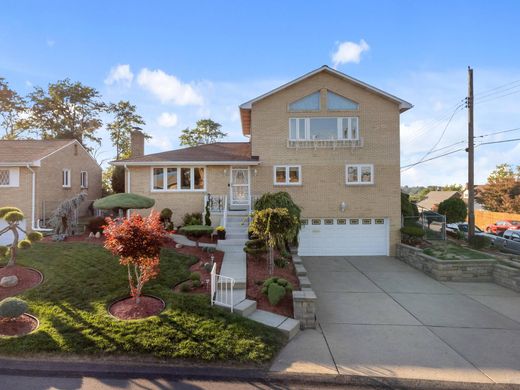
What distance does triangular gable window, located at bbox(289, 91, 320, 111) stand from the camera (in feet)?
49.5

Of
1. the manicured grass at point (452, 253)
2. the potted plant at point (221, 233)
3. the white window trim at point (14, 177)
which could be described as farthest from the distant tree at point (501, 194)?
the white window trim at point (14, 177)

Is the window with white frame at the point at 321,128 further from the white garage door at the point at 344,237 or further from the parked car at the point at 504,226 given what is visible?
the parked car at the point at 504,226

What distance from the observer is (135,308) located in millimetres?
6547

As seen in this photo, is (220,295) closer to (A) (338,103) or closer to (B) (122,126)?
(A) (338,103)

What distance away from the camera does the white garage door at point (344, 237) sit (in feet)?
48.7

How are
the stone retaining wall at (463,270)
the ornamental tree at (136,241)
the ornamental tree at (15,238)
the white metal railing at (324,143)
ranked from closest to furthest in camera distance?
the ornamental tree at (136,241), the ornamental tree at (15,238), the stone retaining wall at (463,270), the white metal railing at (324,143)

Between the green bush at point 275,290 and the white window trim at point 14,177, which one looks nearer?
the green bush at point 275,290

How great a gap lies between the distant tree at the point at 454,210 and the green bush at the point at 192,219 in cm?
1495

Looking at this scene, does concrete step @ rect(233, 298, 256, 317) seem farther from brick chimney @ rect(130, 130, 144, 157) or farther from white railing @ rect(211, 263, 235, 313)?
brick chimney @ rect(130, 130, 144, 157)

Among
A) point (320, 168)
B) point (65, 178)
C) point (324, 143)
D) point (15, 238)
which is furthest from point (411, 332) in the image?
point (65, 178)

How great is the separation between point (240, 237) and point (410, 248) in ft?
26.5

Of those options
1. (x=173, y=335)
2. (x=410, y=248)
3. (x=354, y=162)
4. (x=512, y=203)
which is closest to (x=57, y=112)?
(x=354, y=162)

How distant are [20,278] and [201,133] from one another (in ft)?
95.4

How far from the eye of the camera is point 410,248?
13234mm
